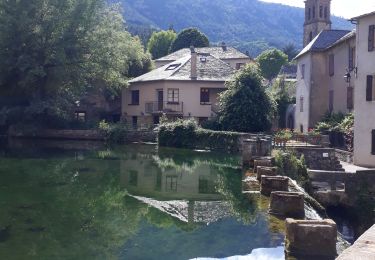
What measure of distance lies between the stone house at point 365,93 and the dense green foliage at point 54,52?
2598 centimetres

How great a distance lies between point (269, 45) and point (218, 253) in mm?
→ 193936

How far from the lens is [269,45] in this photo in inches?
7785

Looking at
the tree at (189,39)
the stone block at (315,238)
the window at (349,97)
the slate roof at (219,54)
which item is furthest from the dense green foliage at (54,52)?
the stone block at (315,238)

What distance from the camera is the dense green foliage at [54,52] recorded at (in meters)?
44.3

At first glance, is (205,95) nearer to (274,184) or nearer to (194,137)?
(194,137)

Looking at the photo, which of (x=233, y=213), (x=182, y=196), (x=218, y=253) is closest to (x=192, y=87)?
(x=182, y=196)

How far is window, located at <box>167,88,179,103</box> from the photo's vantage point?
50.8 meters

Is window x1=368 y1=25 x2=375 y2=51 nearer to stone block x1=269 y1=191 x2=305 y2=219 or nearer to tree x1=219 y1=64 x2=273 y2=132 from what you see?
tree x1=219 y1=64 x2=273 y2=132

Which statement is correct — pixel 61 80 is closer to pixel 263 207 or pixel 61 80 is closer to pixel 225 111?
pixel 225 111

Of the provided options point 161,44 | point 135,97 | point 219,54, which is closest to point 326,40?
point 135,97

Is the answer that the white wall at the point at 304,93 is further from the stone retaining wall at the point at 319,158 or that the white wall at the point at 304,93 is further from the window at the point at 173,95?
the stone retaining wall at the point at 319,158

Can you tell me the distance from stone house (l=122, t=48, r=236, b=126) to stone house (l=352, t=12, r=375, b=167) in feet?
73.5

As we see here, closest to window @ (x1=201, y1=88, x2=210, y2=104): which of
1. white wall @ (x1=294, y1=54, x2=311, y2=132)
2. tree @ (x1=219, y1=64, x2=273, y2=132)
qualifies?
white wall @ (x1=294, y1=54, x2=311, y2=132)

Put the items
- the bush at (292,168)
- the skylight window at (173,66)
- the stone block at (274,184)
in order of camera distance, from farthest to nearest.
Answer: the skylight window at (173,66), the bush at (292,168), the stone block at (274,184)
